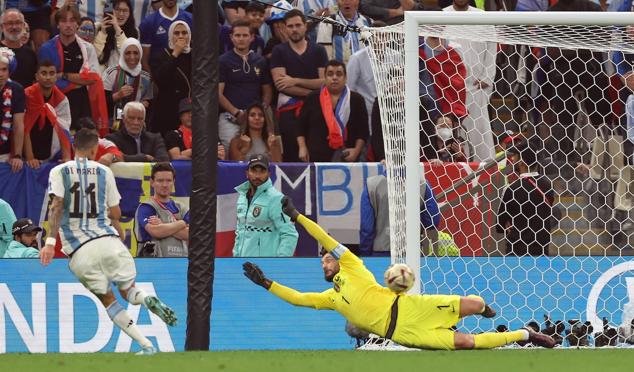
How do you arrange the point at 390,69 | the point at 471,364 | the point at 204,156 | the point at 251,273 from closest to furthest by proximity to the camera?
the point at 471,364
the point at 204,156
the point at 251,273
the point at 390,69

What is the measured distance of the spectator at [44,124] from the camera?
14.0 m

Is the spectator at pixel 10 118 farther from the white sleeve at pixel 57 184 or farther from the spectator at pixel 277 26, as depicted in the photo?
the white sleeve at pixel 57 184

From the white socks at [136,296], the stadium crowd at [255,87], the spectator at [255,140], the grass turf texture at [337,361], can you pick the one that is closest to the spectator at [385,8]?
the stadium crowd at [255,87]

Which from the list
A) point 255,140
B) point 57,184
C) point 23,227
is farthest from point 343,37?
point 57,184

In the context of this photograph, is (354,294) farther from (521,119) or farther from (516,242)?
(521,119)

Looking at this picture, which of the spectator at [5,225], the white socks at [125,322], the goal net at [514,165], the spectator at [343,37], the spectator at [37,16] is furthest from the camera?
the spectator at [343,37]

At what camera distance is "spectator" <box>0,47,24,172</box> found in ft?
45.2

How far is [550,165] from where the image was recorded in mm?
13523

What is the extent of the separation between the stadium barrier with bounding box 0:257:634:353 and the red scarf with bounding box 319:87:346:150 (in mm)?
2055

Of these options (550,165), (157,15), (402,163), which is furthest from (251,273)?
(157,15)

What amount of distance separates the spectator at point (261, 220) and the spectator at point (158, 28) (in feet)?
9.82

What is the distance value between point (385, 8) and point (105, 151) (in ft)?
13.9

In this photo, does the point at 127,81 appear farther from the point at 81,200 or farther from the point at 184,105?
the point at 81,200

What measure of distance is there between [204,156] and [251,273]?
48.2 inches
